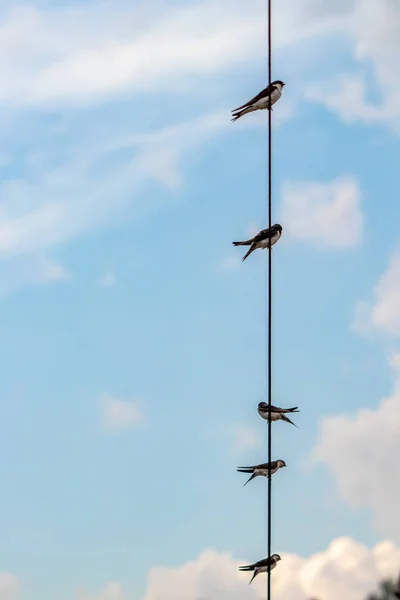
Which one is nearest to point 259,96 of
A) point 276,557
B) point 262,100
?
point 262,100

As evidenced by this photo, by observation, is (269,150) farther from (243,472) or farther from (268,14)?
(243,472)

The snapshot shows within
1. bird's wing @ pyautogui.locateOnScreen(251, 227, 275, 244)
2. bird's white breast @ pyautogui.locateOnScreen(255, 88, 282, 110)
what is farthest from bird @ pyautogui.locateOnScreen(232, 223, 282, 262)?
bird's white breast @ pyautogui.locateOnScreen(255, 88, 282, 110)

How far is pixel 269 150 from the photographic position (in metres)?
46.4

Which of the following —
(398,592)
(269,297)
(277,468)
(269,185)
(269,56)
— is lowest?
(398,592)

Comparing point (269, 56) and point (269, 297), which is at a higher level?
point (269, 56)

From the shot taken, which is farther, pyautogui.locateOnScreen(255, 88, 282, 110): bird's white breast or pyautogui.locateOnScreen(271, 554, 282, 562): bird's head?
pyautogui.locateOnScreen(255, 88, 282, 110): bird's white breast

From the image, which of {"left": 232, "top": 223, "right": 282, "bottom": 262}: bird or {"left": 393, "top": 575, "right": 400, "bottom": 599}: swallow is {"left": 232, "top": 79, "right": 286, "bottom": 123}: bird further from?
{"left": 393, "top": 575, "right": 400, "bottom": 599}: swallow

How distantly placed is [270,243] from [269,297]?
102 inches

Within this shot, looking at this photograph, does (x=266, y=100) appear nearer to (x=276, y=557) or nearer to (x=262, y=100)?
(x=262, y=100)

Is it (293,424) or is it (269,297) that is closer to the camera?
(269,297)

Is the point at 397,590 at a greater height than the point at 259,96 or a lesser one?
lesser

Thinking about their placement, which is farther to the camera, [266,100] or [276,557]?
[266,100]

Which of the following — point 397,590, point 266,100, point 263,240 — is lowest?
point 397,590

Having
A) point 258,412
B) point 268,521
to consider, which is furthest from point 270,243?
point 268,521
